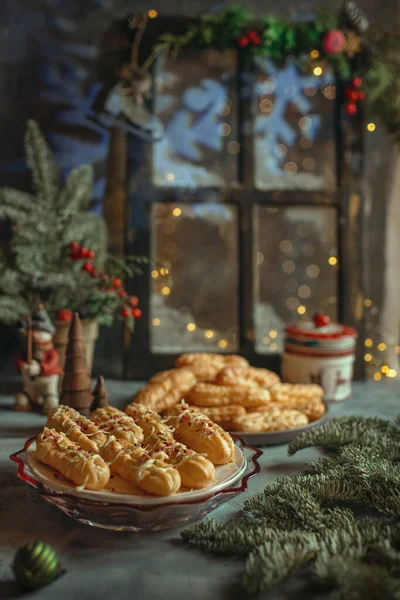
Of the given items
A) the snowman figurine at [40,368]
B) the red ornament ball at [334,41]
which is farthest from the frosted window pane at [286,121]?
the snowman figurine at [40,368]

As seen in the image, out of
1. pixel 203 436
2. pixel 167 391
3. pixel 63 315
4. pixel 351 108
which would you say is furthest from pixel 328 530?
pixel 351 108

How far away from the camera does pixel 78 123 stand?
2.32m

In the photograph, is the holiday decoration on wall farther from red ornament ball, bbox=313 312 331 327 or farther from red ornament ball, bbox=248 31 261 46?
red ornament ball, bbox=248 31 261 46

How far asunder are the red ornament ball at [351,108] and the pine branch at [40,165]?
1.04m

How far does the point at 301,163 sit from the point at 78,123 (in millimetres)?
1000

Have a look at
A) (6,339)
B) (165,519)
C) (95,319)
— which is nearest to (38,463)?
(165,519)

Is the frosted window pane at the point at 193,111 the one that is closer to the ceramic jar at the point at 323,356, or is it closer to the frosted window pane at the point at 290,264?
the frosted window pane at the point at 290,264

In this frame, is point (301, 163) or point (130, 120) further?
point (301, 163)

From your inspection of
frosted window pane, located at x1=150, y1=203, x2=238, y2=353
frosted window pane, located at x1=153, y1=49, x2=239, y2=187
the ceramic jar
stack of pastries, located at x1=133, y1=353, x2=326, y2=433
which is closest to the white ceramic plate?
stack of pastries, located at x1=133, y1=353, x2=326, y2=433

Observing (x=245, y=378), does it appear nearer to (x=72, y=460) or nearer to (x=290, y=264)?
(x=72, y=460)

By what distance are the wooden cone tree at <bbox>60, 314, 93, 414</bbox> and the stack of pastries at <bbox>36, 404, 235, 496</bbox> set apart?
0.99 ft

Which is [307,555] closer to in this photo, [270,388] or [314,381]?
[270,388]

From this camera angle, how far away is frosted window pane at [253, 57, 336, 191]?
2340 mm

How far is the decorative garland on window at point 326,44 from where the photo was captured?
7.32ft
